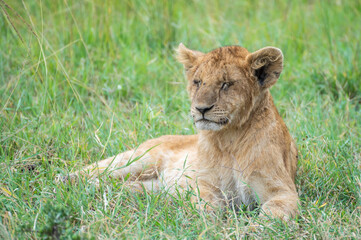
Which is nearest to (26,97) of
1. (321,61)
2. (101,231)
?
(101,231)

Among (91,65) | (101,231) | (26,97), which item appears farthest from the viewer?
(91,65)

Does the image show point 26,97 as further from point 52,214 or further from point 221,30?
point 221,30

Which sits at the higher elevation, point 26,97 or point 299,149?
point 26,97

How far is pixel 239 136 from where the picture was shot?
406 centimetres

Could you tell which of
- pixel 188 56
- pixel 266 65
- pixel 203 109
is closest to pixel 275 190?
pixel 203 109

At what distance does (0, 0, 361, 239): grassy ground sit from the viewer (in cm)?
352

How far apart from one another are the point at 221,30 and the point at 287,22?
3.47 ft

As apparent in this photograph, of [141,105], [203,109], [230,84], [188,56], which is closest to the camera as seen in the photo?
[203,109]

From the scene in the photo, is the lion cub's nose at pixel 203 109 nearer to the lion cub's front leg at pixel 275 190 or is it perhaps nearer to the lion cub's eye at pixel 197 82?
the lion cub's eye at pixel 197 82

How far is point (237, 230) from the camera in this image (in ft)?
10.7

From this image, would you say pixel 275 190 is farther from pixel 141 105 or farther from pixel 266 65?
pixel 141 105

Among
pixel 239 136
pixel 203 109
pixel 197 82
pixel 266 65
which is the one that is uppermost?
pixel 266 65

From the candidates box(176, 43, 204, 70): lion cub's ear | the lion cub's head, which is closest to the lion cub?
the lion cub's head

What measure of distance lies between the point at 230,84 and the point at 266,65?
0.33m
